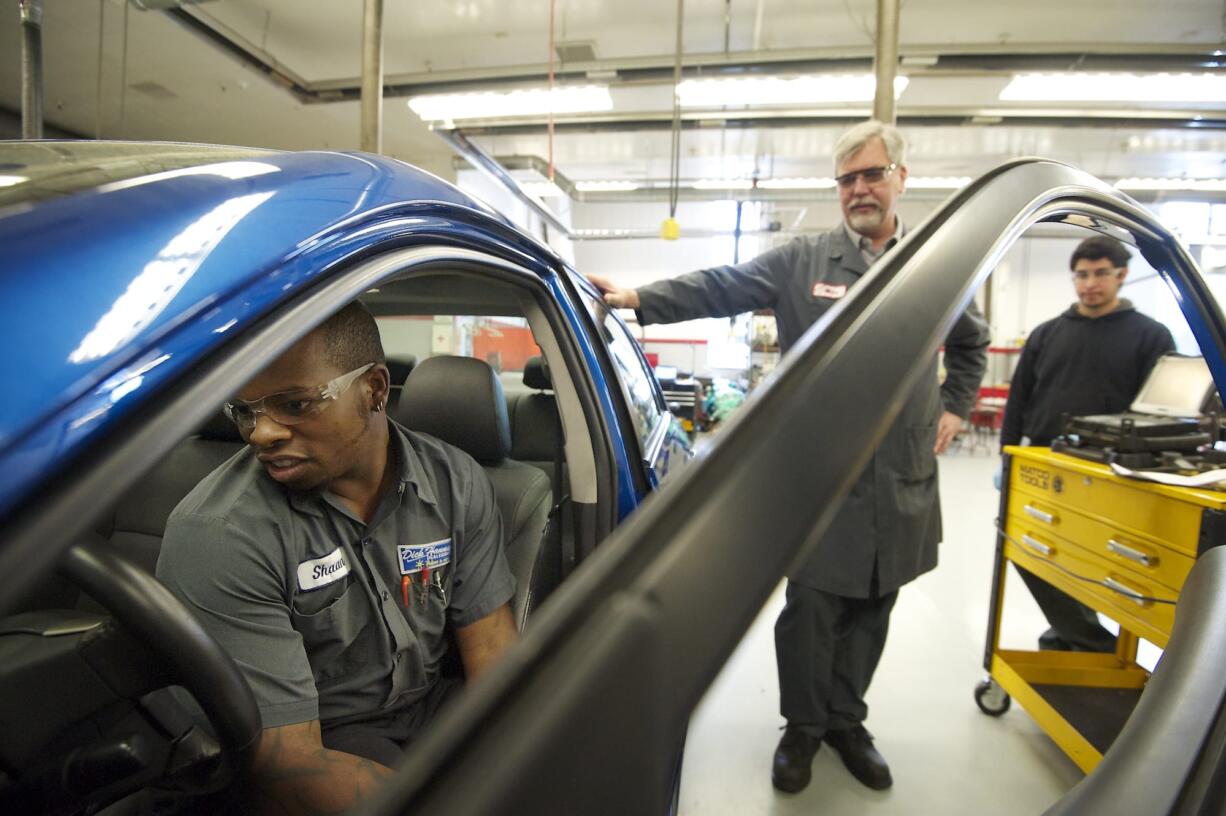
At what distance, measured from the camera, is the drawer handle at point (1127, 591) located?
1.65 m

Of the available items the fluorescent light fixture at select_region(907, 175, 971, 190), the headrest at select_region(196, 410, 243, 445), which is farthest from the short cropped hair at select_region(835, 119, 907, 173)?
the fluorescent light fixture at select_region(907, 175, 971, 190)

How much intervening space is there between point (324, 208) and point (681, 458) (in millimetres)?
1660

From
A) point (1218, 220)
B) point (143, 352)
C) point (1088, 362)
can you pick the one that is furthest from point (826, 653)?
point (1218, 220)

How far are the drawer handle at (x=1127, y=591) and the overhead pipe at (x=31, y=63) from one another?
498cm

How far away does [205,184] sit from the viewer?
54 centimetres

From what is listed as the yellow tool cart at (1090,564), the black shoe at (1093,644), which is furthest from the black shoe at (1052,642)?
the yellow tool cart at (1090,564)

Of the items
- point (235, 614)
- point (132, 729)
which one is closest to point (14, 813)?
point (132, 729)

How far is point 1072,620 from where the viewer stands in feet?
8.42

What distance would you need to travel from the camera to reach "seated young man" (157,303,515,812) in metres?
0.94

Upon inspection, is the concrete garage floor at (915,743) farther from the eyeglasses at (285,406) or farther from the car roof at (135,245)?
the car roof at (135,245)

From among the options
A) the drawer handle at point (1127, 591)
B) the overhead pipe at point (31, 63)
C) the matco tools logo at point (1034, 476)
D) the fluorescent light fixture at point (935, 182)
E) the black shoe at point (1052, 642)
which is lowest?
the black shoe at point (1052, 642)

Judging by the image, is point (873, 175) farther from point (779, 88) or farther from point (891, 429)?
point (779, 88)

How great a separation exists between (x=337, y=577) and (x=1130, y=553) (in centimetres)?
200

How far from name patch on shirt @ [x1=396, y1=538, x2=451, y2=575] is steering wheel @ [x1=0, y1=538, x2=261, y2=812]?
402 millimetres
